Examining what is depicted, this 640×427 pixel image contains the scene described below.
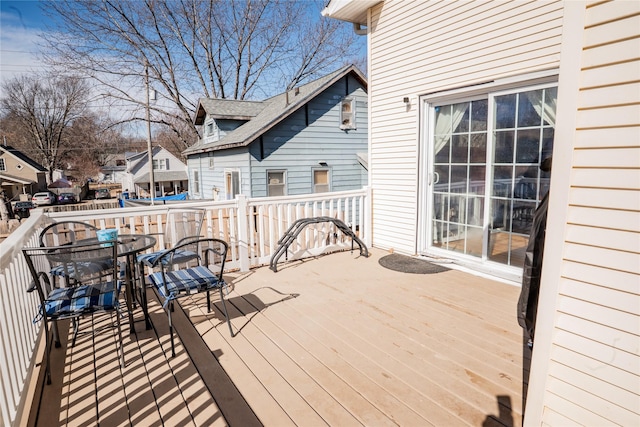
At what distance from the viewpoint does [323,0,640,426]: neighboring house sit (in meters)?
1.31

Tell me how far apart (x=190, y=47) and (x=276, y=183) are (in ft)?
36.2

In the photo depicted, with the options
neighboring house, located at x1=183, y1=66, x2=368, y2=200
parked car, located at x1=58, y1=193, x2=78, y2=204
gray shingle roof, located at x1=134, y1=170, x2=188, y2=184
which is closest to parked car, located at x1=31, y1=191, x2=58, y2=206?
parked car, located at x1=58, y1=193, x2=78, y2=204

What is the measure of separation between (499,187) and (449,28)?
185 cm

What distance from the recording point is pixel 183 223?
3.60 metres

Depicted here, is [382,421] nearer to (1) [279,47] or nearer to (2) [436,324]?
(2) [436,324]

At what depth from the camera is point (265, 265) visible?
455 centimetres

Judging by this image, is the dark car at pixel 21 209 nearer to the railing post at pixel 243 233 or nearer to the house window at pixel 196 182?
the house window at pixel 196 182

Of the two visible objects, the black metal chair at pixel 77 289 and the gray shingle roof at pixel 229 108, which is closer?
the black metal chair at pixel 77 289

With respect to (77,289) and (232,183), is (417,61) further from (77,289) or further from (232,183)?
(232,183)

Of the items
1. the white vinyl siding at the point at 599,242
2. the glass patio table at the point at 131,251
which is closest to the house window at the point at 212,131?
the glass patio table at the point at 131,251

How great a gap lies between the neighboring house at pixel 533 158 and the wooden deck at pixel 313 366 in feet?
1.86

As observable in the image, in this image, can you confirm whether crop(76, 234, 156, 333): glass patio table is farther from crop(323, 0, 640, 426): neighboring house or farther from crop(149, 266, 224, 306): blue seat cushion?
crop(323, 0, 640, 426): neighboring house

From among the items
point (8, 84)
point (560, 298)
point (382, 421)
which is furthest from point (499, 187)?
point (8, 84)

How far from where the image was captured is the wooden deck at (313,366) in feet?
6.18
